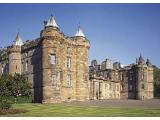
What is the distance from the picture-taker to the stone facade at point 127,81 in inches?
2063

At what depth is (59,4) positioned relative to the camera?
2256 centimetres

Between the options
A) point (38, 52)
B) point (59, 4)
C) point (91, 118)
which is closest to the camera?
point (91, 118)

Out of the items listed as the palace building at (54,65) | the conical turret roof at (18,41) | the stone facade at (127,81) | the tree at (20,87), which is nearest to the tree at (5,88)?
the tree at (20,87)

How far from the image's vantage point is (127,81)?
2269 inches

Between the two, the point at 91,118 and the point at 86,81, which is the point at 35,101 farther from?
the point at 91,118

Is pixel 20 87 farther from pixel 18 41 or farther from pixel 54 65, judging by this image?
pixel 18 41

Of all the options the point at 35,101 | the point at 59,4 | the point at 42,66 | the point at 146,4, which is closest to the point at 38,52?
the point at 42,66

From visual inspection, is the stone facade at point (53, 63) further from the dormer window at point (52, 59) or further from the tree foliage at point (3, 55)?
the tree foliage at point (3, 55)

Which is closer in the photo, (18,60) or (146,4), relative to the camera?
(146,4)

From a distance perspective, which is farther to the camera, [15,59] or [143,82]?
[143,82]

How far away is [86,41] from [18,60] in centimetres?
808

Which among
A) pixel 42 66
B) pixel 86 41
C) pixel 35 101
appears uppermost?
pixel 86 41

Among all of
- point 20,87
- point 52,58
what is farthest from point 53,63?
point 20,87

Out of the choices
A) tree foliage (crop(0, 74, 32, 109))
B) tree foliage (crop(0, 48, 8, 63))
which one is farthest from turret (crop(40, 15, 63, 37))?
tree foliage (crop(0, 48, 8, 63))
